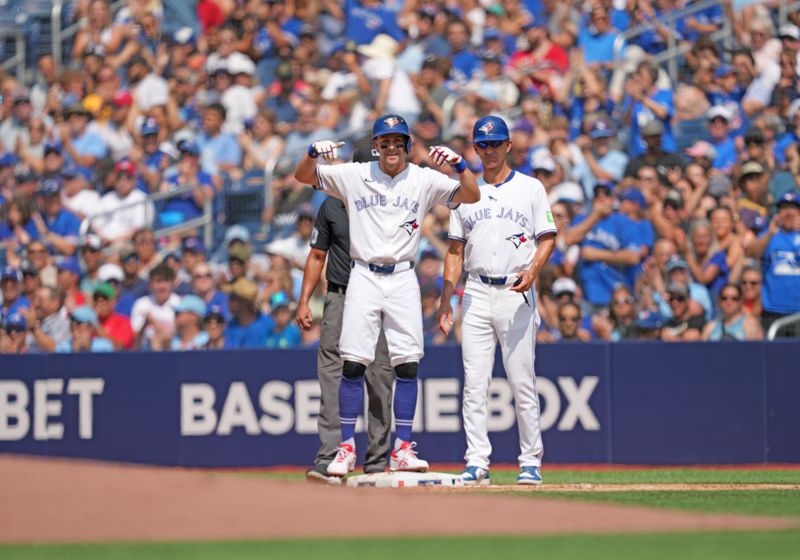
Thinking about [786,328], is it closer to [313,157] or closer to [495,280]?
[495,280]

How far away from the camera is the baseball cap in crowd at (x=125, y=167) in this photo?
15656 millimetres

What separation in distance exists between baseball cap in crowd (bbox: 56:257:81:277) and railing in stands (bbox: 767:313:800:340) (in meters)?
6.57

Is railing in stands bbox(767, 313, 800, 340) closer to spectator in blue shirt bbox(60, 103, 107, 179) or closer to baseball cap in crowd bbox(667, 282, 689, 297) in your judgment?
baseball cap in crowd bbox(667, 282, 689, 297)

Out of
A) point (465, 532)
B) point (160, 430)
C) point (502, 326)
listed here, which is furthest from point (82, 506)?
point (160, 430)

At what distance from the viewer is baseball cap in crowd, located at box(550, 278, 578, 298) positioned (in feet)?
41.5

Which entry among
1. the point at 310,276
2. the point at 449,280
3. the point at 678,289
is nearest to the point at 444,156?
the point at 449,280

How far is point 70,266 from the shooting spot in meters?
14.5

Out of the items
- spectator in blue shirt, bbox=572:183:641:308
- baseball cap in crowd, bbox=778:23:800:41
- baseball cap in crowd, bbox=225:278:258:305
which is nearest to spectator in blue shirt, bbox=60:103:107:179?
baseball cap in crowd, bbox=225:278:258:305

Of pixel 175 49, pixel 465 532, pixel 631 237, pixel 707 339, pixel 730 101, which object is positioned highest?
pixel 175 49

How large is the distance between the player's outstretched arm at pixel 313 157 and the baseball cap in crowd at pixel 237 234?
16.7 feet

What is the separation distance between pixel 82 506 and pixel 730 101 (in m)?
9.26

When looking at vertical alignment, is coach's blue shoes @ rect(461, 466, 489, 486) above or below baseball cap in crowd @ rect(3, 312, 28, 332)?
below

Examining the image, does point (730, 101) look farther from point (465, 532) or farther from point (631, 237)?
point (465, 532)

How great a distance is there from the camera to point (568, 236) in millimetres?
13352
